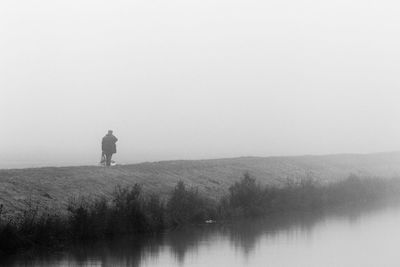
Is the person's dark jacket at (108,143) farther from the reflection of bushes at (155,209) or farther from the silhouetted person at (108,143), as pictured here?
the reflection of bushes at (155,209)

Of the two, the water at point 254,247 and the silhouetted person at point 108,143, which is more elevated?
the silhouetted person at point 108,143

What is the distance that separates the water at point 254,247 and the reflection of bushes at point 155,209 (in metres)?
0.97

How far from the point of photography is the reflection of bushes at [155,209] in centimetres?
2722

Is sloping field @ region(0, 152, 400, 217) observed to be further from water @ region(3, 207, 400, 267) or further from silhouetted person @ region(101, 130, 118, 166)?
water @ region(3, 207, 400, 267)

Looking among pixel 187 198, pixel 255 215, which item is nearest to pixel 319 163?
pixel 255 215

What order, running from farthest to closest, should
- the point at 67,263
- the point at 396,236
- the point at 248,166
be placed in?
1. the point at 248,166
2. the point at 396,236
3. the point at 67,263

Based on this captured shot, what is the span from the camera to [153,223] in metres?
32.3

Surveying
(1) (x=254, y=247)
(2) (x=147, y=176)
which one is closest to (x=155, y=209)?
(1) (x=254, y=247)

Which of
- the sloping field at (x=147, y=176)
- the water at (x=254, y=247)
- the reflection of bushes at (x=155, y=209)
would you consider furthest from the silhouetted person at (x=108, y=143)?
the water at (x=254, y=247)

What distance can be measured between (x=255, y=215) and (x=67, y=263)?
16.3m

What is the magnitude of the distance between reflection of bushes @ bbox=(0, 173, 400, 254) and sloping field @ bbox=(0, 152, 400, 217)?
2.97 feet

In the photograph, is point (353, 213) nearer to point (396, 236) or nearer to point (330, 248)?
point (396, 236)

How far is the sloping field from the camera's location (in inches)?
1216

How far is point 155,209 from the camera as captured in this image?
32.9 metres
